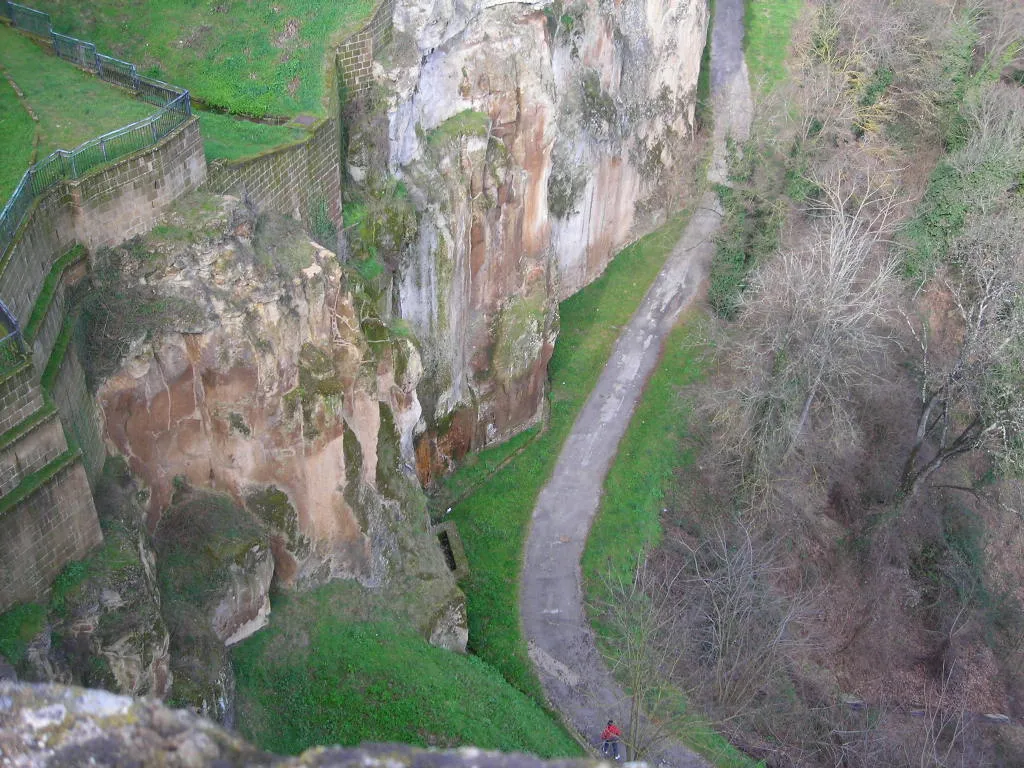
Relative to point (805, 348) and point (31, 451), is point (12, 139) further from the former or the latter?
point (805, 348)

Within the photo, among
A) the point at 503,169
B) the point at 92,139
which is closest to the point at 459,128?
the point at 503,169

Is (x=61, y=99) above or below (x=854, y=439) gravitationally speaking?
above

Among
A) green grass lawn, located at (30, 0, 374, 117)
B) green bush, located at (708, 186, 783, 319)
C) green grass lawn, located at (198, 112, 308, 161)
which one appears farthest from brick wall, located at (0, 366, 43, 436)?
green bush, located at (708, 186, 783, 319)

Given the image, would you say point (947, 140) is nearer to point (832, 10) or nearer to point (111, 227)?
point (832, 10)

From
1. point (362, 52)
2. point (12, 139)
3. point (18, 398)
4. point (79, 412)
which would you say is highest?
point (12, 139)

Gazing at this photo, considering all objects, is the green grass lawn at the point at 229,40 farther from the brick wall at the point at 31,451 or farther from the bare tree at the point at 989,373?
the bare tree at the point at 989,373

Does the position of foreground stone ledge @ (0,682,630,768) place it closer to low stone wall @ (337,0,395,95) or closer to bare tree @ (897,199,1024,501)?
low stone wall @ (337,0,395,95)

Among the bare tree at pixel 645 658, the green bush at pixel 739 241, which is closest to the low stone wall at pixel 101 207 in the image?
the bare tree at pixel 645 658
